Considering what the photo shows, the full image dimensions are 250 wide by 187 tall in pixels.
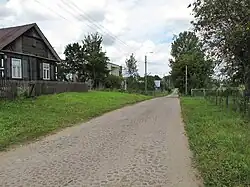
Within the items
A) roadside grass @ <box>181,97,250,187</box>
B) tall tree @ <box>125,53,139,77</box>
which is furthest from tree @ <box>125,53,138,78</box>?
roadside grass @ <box>181,97,250,187</box>

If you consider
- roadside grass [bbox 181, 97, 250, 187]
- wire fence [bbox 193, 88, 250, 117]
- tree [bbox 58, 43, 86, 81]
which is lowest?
roadside grass [bbox 181, 97, 250, 187]

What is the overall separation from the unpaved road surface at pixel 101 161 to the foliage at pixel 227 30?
7797 mm

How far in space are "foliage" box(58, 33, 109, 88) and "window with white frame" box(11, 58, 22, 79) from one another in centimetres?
2755

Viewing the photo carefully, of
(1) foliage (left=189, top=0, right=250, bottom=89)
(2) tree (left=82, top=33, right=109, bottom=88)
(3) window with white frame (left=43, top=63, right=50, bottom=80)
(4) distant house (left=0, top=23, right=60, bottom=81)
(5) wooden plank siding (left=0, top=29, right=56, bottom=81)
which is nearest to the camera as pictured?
(1) foliage (left=189, top=0, right=250, bottom=89)

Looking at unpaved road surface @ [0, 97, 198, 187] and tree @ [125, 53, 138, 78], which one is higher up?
tree @ [125, 53, 138, 78]

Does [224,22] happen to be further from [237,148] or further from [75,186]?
[75,186]

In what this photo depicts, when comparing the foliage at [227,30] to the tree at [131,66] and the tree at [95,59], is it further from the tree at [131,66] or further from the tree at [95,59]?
the tree at [131,66]

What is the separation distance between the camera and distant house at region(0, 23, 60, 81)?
28703 mm

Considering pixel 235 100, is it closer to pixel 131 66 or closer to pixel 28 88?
pixel 28 88

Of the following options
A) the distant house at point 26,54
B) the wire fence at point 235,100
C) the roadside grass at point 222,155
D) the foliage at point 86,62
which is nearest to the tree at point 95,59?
the foliage at point 86,62

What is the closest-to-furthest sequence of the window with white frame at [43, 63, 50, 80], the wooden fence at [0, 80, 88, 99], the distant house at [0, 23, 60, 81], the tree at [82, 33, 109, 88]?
the wooden fence at [0, 80, 88, 99], the distant house at [0, 23, 60, 81], the window with white frame at [43, 63, 50, 80], the tree at [82, 33, 109, 88]

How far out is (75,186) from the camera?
570 cm

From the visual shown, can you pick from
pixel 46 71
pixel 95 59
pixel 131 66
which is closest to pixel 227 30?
pixel 46 71

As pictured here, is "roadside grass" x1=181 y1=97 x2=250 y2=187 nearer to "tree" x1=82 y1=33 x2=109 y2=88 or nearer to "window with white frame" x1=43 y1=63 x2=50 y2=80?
"window with white frame" x1=43 y1=63 x2=50 y2=80
